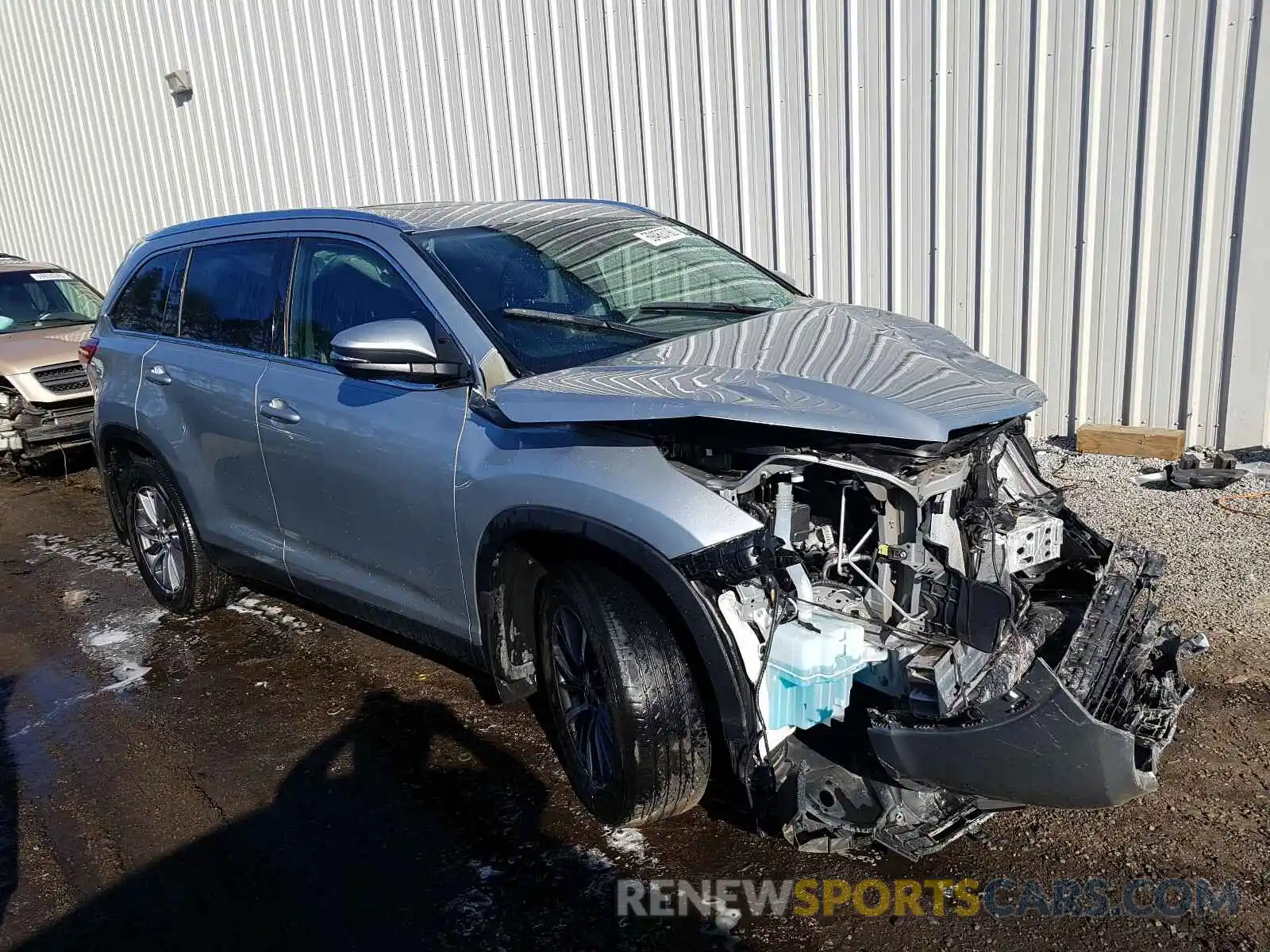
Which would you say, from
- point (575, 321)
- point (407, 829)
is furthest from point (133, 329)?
point (407, 829)

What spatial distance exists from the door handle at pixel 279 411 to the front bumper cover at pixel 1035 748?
91.6 inches

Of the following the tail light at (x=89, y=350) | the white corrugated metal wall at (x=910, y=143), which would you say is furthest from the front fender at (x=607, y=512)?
the white corrugated metal wall at (x=910, y=143)

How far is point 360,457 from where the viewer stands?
3787 mm

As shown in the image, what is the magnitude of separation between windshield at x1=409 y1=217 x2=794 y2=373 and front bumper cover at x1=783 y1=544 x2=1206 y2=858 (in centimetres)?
155

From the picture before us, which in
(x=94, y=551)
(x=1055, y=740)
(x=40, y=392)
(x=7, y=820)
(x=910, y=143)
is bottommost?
(x=94, y=551)

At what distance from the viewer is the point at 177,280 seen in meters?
5.05

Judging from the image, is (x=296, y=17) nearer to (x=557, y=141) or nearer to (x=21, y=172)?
(x=557, y=141)

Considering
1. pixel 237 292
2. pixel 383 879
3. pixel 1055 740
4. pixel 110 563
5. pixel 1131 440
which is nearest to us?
pixel 1055 740

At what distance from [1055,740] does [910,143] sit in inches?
209

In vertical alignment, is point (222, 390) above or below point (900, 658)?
above

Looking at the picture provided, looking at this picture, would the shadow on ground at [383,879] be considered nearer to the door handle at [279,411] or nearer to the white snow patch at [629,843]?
the white snow patch at [629,843]

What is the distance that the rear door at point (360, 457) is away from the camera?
358 cm

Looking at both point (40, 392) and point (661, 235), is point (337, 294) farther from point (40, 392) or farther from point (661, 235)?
point (40, 392)

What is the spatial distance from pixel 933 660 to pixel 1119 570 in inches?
48.3
